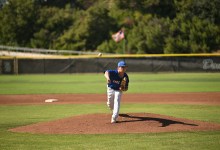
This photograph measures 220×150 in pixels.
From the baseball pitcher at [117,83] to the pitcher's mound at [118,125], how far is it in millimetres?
363

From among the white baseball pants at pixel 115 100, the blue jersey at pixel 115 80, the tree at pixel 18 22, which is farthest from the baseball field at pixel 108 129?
the tree at pixel 18 22

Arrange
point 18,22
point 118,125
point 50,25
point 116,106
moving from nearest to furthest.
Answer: point 118,125
point 116,106
point 50,25
point 18,22

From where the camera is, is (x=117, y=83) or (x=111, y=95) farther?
(x=111, y=95)

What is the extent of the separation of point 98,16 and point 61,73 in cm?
1771

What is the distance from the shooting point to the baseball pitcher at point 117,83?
32.8ft

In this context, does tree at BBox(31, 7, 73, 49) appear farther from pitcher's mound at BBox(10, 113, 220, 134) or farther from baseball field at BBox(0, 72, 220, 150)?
pitcher's mound at BBox(10, 113, 220, 134)

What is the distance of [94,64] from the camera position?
3884cm

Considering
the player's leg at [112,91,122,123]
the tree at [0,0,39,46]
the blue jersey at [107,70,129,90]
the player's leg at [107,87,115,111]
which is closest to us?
the player's leg at [112,91,122,123]

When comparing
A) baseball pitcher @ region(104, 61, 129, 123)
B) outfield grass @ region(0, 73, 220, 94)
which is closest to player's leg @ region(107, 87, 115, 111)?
baseball pitcher @ region(104, 61, 129, 123)

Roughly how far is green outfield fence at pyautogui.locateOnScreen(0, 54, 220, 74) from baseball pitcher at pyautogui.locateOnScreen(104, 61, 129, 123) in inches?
1030

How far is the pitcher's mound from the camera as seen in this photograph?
962 centimetres

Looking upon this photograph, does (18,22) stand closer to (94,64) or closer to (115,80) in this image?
(94,64)

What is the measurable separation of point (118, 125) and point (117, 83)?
3.21 ft

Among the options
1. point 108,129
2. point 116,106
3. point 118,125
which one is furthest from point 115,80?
point 108,129
